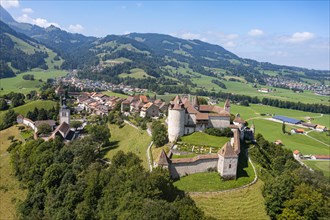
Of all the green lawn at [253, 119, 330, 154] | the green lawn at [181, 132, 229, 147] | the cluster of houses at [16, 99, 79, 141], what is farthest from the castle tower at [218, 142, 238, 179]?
the green lawn at [253, 119, 330, 154]

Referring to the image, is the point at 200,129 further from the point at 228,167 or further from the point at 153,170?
the point at 153,170

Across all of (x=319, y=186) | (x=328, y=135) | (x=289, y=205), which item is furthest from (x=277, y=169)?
(x=328, y=135)

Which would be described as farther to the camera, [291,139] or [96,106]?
[291,139]

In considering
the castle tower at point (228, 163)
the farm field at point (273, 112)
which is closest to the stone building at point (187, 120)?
the castle tower at point (228, 163)

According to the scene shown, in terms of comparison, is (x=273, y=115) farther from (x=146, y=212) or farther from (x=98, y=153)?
(x=146, y=212)

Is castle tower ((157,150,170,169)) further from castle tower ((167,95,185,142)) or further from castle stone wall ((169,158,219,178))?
castle tower ((167,95,185,142))

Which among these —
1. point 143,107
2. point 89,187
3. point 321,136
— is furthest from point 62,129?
point 321,136

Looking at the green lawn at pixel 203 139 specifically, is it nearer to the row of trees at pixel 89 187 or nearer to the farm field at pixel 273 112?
the row of trees at pixel 89 187
